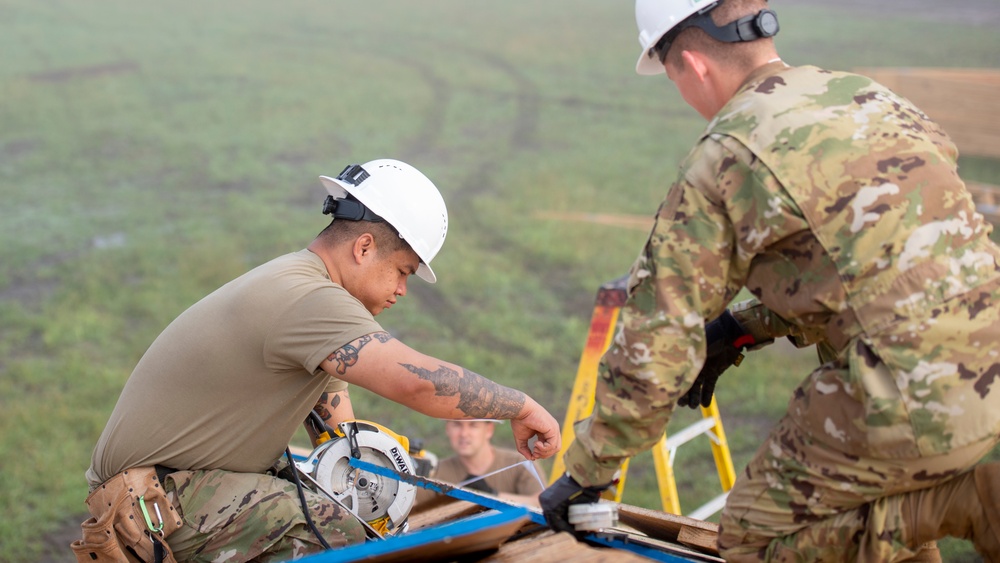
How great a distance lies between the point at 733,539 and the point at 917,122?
1.36m

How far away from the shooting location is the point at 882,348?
2.52 metres

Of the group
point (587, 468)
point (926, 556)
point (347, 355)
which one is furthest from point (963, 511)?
point (347, 355)

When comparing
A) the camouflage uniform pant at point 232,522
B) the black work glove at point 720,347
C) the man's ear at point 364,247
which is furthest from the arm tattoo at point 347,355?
the black work glove at point 720,347

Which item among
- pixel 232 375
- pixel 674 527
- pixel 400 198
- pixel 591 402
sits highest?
pixel 400 198

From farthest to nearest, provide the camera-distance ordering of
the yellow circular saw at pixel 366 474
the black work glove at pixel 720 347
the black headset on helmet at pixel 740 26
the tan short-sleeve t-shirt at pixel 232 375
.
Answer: the yellow circular saw at pixel 366 474 → the black work glove at pixel 720 347 → the tan short-sleeve t-shirt at pixel 232 375 → the black headset on helmet at pixel 740 26

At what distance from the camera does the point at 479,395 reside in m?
3.37

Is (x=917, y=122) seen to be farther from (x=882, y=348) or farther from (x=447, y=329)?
(x=447, y=329)

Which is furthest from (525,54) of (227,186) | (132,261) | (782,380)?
(782,380)

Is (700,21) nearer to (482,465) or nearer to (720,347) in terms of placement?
(720,347)

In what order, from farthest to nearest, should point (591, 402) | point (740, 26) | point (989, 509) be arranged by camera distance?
point (591, 402) → point (740, 26) → point (989, 509)

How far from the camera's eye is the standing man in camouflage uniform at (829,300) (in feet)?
8.29

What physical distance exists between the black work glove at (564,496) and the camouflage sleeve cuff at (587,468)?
3 centimetres

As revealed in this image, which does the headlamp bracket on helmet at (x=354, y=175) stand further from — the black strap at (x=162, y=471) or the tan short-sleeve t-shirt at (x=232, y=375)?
the black strap at (x=162, y=471)

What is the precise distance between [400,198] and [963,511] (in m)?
2.19
